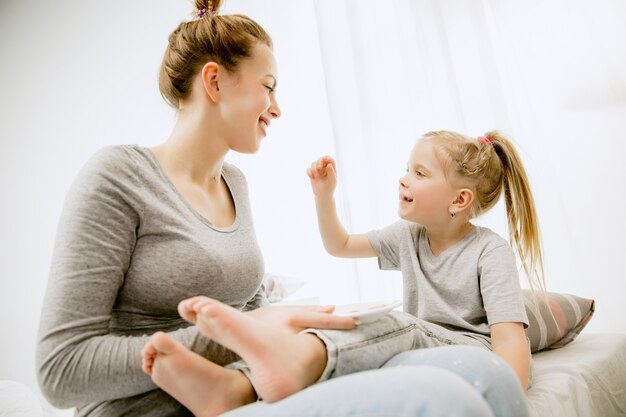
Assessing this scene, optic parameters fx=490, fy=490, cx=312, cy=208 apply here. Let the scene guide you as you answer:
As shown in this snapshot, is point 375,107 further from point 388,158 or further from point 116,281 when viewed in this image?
point 116,281

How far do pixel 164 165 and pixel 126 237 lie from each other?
213 mm

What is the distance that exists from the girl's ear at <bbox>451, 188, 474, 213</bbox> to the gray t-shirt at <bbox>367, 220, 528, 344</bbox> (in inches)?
2.7

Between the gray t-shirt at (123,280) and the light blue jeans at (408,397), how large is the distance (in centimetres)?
19

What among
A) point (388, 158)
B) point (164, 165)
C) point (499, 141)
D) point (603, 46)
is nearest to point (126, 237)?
point (164, 165)

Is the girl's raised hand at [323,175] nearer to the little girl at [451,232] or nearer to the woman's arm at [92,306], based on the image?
the little girl at [451,232]

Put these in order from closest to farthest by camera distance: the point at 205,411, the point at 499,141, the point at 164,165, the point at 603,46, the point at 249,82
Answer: the point at 205,411
the point at 164,165
the point at 249,82
the point at 499,141
the point at 603,46

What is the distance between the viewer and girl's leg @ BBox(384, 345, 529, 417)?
68 centimetres

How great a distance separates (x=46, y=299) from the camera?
29.4 inches

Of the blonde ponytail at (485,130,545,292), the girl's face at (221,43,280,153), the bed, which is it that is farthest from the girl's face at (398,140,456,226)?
the girl's face at (221,43,280,153)

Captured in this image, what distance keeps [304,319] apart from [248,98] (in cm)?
54

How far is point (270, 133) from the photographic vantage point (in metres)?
2.41

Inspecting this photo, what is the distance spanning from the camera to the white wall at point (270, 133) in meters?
1.72

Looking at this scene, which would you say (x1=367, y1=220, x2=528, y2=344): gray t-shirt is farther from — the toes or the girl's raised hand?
the toes

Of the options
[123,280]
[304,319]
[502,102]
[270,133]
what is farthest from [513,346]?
[270,133]
